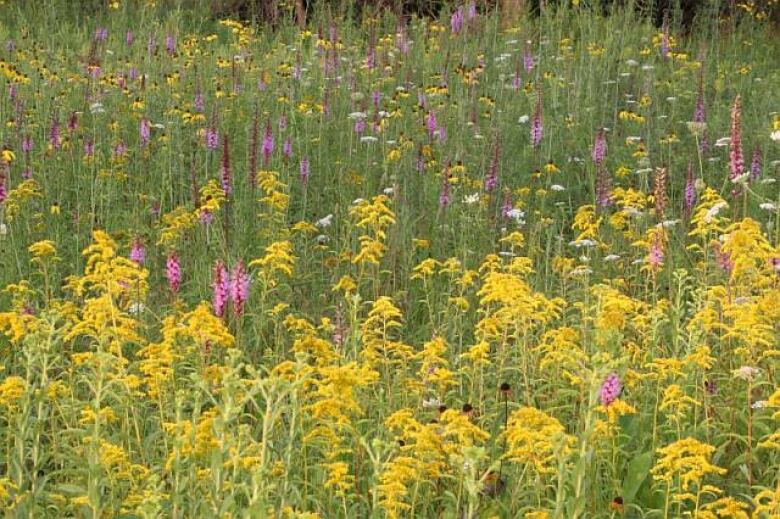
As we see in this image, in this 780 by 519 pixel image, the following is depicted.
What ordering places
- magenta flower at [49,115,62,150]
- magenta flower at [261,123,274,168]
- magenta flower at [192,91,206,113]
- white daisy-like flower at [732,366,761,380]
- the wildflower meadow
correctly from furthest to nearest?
1. magenta flower at [192,91,206,113]
2. magenta flower at [49,115,62,150]
3. magenta flower at [261,123,274,168]
4. white daisy-like flower at [732,366,761,380]
5. the wildflower meadow

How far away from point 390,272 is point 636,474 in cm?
216

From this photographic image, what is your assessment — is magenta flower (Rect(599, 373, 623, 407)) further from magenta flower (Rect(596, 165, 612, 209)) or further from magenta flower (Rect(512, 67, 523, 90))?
magenta flower (Rect(512, 67, 523, 90))

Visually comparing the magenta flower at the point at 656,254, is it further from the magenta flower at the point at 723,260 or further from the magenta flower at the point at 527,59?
the magenta flower at the point at 527,59

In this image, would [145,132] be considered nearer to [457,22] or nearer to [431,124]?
[431,124]

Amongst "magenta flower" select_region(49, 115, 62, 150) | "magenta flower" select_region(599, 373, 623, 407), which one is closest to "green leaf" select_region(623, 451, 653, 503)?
"magenta flower" select_region(599, 373, 623, 407)

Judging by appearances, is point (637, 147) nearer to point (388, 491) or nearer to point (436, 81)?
point (436, 81)

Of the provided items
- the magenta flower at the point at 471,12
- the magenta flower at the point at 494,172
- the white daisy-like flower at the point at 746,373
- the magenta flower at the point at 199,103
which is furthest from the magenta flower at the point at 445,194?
the magenta flower at the point at 471,12

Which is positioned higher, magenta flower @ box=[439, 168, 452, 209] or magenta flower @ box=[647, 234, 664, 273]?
magenta flower @ box=[647, 234, 664, 273]

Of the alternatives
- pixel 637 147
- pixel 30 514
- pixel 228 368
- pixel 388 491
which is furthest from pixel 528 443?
pixel 637 147

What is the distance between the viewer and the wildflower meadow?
128 inches

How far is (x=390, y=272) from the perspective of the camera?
5.57 m

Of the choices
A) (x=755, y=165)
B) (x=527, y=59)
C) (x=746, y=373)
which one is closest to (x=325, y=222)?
(x=755, y=165)

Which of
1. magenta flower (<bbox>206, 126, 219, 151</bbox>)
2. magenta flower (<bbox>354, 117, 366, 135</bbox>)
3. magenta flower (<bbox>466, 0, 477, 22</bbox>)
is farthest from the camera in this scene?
magenta flower (<bbox>466, 0, 477, 22</bbox>)

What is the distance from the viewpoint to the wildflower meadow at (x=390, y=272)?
10.7 ft
